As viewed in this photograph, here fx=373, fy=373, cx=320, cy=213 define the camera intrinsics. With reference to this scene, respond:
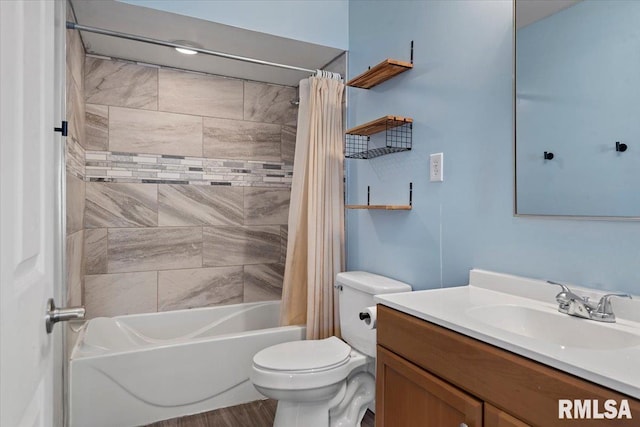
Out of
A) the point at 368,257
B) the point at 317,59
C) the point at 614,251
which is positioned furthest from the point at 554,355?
the point at 317,59

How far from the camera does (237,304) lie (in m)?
2.99

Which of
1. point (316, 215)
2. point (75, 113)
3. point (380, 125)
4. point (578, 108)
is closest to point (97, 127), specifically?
point (75, 113)

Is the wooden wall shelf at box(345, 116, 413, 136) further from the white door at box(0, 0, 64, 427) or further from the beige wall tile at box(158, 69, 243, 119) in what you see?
the white door at box(0, 0, 64, 427)

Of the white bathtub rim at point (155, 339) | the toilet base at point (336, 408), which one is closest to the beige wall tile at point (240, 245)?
the white bathtub rim at point (155, 339)

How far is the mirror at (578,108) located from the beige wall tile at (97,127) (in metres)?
2.55

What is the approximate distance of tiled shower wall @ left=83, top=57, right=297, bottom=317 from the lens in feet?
8.57

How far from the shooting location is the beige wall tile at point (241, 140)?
116 inches

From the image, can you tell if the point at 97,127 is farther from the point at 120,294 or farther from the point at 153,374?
the point at 153,374

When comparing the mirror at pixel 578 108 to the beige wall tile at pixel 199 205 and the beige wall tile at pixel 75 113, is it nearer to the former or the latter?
the beige wall tile at pixel 75 113

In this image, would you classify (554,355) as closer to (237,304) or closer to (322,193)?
(322,193)

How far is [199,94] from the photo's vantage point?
2.89 m

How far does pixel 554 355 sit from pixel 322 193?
1689 mm

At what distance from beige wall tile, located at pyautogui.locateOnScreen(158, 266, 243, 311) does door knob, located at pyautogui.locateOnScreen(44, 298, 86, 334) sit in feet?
6.92

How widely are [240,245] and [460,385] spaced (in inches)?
91.4
